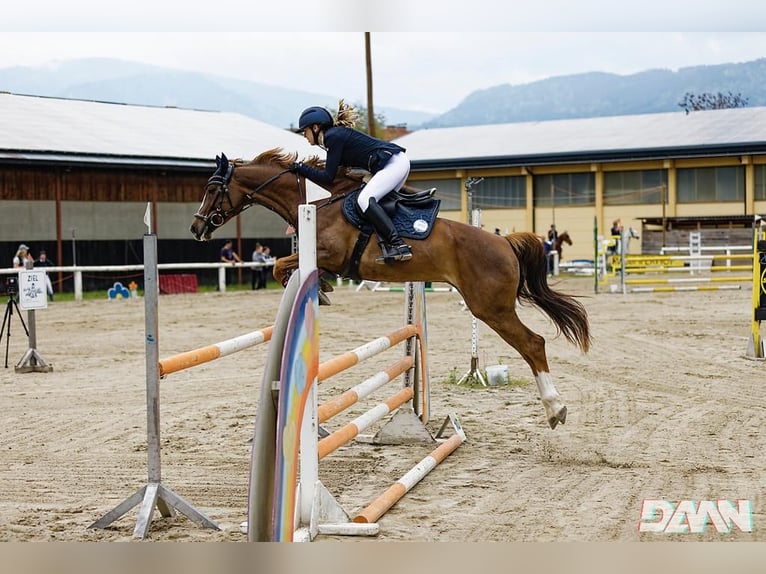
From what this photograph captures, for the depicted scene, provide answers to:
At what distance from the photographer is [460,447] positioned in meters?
6.06

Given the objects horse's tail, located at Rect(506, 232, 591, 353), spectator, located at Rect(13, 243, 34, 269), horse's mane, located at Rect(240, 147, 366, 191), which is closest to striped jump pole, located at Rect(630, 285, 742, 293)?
spectator, located at Rect(13, 243, 34, 269)

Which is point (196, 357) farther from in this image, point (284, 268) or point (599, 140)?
point (599, 140)

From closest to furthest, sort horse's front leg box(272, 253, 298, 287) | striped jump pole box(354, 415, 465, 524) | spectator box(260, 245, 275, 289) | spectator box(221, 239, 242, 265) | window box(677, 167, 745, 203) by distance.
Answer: striped jump pole box(354, 415, 465, 524), horse's front leg box(272, 253, 298, 287), spectator box(260, 245, 275, 289), spectator box(221, 239, 242, 265), window box(677, 167, 745, 203)

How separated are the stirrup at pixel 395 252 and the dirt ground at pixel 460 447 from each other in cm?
125

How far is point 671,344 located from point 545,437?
210 inches

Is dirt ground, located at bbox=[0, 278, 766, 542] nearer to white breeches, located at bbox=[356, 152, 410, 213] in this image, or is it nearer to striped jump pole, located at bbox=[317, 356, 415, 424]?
striped jump pole, located at bbox=[317, 356, 415, 424]

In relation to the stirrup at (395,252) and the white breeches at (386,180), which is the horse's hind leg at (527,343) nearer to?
the stirrup at (395,252)

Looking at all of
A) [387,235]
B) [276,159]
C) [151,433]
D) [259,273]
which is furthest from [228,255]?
[151,433]

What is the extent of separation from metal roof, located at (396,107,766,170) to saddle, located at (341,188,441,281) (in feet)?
77.9

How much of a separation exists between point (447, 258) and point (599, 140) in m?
26.5

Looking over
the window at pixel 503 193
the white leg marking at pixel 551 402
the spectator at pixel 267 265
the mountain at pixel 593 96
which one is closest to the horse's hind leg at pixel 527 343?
the white leg marking at pixel 551 402

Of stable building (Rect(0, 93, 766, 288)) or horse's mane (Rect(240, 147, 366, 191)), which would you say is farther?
stable building (Rect(0, 93, 766, 288))

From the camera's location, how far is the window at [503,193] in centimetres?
3177

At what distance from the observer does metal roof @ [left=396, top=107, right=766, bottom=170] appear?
91.9 feet
